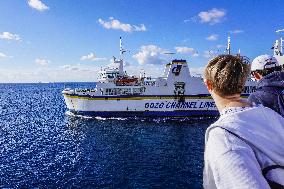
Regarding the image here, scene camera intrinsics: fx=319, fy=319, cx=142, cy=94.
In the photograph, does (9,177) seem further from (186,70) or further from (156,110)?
(186,70)

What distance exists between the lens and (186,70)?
5256cm

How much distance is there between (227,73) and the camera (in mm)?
2373

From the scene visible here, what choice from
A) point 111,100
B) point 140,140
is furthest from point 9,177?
point 111,100

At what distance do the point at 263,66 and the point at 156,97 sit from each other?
46120mm

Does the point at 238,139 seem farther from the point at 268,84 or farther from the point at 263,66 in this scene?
the point at 263,66

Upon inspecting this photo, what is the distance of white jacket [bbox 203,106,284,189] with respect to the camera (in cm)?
194

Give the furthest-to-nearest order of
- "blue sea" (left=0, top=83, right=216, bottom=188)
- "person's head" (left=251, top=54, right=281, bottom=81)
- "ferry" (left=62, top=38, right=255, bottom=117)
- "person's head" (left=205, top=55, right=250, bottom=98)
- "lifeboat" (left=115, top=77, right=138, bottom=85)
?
"lifeboat" (left=115, top=77, right=138, bottom=85)
"ferry" (left=62, top=38, right=255, bottom=117)
"blue sea" (left=0, top=83, right=216, bottom=188)
"person's head" (left=251, top=54, right=281, bottom=81)
"person's head" (left=205, top=55, right=250, bottom=98)

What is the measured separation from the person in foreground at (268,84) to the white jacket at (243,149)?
6.12 ft

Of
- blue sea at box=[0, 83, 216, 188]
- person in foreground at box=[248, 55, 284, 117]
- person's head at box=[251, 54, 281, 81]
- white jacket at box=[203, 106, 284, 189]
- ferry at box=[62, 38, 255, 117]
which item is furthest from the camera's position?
ferry at box=[62, 38, 255, 117]

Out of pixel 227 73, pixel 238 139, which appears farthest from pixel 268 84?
pixel 238 139

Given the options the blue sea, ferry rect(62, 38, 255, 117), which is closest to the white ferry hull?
ferry rect(62, 38, 255, 117)

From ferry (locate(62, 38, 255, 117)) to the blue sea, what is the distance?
4.89 feet

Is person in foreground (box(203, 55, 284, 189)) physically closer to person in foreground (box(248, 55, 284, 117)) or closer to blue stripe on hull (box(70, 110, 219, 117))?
person in foreground (box(248, 55, 284, 117))

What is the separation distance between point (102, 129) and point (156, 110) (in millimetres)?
10284
